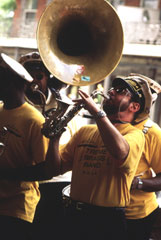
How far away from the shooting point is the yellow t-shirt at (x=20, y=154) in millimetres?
2674

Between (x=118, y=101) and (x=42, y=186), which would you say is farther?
(x=42, y=186)

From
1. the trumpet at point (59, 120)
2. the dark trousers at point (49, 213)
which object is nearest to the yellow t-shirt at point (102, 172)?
the trumpet at point (59, 120)

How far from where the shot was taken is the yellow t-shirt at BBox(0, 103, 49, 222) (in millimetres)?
2674

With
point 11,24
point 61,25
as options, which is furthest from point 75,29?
point 11,24

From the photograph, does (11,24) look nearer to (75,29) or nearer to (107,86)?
(107,86)

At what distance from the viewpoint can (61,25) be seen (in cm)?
281

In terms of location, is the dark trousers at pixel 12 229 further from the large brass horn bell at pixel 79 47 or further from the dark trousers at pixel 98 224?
the large brass horn bell at pixel 79 47

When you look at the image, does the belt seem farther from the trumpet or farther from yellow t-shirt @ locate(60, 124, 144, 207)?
the trumpet

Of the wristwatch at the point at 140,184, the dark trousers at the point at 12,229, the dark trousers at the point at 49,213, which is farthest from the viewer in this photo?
the dark trousers at the point at 49,213

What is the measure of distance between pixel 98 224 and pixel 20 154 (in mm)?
708

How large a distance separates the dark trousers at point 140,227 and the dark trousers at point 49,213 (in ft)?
2.33

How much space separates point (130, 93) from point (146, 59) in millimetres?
12971

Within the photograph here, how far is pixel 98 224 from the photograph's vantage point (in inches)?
96.3

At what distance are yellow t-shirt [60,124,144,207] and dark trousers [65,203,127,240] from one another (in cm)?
6
